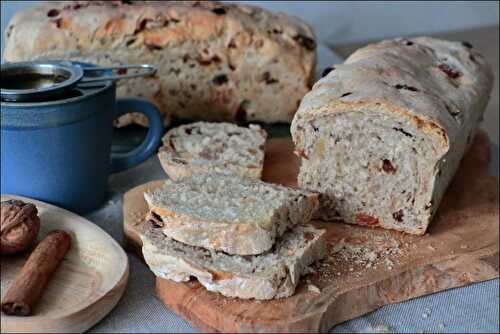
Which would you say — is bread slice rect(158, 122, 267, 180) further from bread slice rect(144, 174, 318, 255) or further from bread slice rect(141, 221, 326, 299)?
bread slice rect(141, 221, 326, 299)

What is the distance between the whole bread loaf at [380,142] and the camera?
2090 mm

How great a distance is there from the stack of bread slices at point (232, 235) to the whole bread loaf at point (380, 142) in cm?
17

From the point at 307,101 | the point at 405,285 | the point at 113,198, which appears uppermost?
the point at 307,101

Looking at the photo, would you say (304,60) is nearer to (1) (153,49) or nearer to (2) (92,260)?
(1) (153,49)

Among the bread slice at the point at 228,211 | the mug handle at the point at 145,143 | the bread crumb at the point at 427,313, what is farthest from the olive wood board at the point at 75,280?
the bread crumb at the point at 427,313

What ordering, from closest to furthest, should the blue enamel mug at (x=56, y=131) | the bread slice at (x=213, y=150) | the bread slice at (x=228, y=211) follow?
the bread slice at (x=228, y=211) < the blue enamel mug at (x=56, y=131) < the bread slice at (x=213, y=150)

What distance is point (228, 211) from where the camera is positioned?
1921 mm

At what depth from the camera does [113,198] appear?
95.4 inches

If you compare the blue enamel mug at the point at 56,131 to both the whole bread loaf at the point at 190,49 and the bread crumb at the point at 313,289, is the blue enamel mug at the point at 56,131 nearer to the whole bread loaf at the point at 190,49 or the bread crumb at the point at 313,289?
the whole bread loaf at the point at 190,49

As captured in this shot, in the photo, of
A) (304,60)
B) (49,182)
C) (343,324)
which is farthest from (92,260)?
(304,60)

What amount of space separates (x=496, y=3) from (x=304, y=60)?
237 centimetres

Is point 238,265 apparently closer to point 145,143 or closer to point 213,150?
point 213,150

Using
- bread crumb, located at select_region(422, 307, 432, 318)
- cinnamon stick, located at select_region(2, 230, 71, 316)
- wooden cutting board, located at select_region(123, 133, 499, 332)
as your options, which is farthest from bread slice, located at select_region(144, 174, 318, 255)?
bread crumb, located at select_region(422, 307, 432, 318)

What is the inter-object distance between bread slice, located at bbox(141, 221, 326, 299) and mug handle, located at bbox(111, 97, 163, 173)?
60 centimetres
